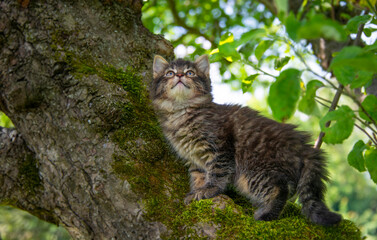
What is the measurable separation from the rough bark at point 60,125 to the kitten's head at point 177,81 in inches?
24.9

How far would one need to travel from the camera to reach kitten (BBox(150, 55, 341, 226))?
2.51 metres

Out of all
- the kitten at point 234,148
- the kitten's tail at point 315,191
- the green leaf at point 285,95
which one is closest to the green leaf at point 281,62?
the kitten at point 234,148

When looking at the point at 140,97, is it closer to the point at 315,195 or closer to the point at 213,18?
the point at 315,195

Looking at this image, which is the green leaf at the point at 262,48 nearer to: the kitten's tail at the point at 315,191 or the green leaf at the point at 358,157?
the green leaf at the point at 358,157

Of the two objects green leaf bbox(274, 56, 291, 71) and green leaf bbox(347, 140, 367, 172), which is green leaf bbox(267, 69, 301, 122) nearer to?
green leaf bbox(347, 140, 367, 172)

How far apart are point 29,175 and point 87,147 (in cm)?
60

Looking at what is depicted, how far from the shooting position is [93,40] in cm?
A: 277

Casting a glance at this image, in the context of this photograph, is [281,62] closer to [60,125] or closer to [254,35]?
[254,35]

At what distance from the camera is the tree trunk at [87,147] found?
80.1 inches

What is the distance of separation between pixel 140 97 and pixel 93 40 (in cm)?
68

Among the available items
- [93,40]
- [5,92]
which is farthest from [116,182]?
[93,40]

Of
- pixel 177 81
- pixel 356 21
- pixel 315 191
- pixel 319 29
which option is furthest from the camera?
pixel 177 81

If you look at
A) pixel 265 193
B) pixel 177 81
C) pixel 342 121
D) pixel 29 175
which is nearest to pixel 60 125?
pixel 29 175

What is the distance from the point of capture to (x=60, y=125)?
2.36 m
